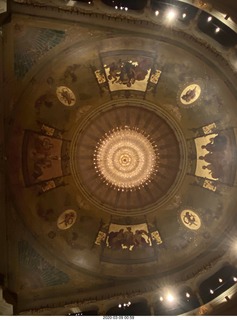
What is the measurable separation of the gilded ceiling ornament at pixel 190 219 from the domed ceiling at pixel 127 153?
0.12 ft

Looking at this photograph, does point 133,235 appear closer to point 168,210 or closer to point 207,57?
point 168,210

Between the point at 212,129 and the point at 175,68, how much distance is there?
7.94 ft

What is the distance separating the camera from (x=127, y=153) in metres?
14.3

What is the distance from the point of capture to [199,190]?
1328 centimetres

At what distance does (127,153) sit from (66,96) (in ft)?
10.9

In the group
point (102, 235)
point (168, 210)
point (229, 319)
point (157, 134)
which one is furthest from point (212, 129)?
point (229, 319)

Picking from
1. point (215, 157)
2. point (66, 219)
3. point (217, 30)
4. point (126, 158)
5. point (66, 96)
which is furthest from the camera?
point (126, 158)

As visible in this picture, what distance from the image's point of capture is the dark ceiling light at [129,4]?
9703 millimetres

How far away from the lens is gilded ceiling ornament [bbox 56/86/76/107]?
40.5ft

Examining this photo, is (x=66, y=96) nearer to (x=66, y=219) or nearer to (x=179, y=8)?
(x=66, y=219)

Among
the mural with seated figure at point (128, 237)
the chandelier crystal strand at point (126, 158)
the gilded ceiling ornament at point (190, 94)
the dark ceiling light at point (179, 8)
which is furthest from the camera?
the chandelier crystal strand at point (126, 158)

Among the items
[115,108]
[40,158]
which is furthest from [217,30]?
[40,158]

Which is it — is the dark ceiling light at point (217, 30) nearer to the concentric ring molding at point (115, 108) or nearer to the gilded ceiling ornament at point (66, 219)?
the concentric ring molding at point (115, 108)

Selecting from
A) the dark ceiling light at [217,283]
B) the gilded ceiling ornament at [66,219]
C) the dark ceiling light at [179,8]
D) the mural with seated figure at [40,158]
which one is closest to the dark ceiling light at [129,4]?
the dark ceiling light at [179,8]
